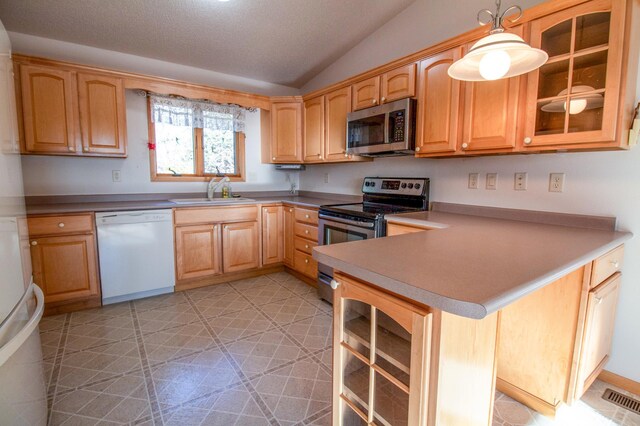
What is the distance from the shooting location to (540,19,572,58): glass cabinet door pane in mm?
1609

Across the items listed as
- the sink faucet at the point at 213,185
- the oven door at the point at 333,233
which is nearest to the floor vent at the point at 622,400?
the oven door at the point at 333,233

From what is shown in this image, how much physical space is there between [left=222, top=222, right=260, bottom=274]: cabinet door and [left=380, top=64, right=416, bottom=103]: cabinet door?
1.97m

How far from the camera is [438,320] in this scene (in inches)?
32.5

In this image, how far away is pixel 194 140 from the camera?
3686 millimetres

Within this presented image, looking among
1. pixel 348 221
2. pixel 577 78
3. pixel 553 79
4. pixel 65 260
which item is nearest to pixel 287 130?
pixel 348 221

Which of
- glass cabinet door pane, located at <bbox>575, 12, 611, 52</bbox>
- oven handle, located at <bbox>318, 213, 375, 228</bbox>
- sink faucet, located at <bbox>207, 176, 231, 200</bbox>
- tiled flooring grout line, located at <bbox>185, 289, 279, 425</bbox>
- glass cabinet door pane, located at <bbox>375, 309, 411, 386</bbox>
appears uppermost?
glass cabinet door pane, located at <bbox>575, 12, 611, 52</bbox>

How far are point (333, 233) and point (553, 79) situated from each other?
73.4 inches

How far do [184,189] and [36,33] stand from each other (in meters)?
1.85

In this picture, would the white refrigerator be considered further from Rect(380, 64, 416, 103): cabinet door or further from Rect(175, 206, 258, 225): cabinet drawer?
Rect(380, 64, 416, 103): cabinet door

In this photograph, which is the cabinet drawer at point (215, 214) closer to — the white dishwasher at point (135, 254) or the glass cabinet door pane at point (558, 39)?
the white dishwasher at point (135, 254)

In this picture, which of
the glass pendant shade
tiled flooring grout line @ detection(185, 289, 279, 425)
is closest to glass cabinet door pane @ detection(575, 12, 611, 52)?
the glass pendant shade

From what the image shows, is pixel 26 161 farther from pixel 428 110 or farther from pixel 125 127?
pixel 428 110

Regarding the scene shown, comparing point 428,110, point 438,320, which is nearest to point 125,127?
point 428,110

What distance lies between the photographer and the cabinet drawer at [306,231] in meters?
3.16
